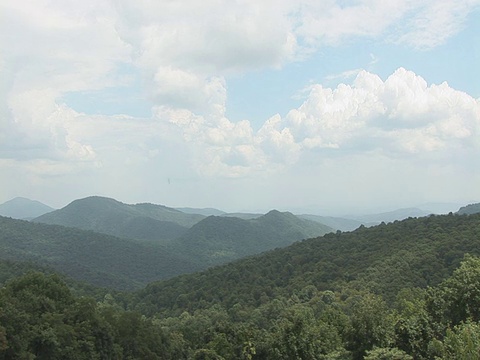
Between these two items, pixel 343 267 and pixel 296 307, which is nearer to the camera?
pixel 296 307

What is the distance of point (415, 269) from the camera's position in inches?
2891

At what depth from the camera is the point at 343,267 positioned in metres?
92.7

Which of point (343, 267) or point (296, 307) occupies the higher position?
point (343, 267)

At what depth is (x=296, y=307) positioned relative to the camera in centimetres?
6562

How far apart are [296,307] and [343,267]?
30513 millimetres

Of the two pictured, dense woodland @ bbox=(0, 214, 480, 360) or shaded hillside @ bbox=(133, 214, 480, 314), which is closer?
dense woodland @ bbox=(0, 214, 480, 360)

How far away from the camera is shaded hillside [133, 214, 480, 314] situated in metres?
73.2

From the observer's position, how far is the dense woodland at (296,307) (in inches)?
977

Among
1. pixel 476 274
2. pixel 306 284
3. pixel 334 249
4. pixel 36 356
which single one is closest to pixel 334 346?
pixel 476 274

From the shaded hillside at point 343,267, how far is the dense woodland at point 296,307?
33 cm

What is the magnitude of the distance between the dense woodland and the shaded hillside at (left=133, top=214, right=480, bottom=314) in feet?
1.08

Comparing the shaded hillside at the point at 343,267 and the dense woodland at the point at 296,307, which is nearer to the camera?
the dense woodland at the point at 296,307

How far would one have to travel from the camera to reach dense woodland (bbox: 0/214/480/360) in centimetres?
2481

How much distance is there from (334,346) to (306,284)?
62954 mm
